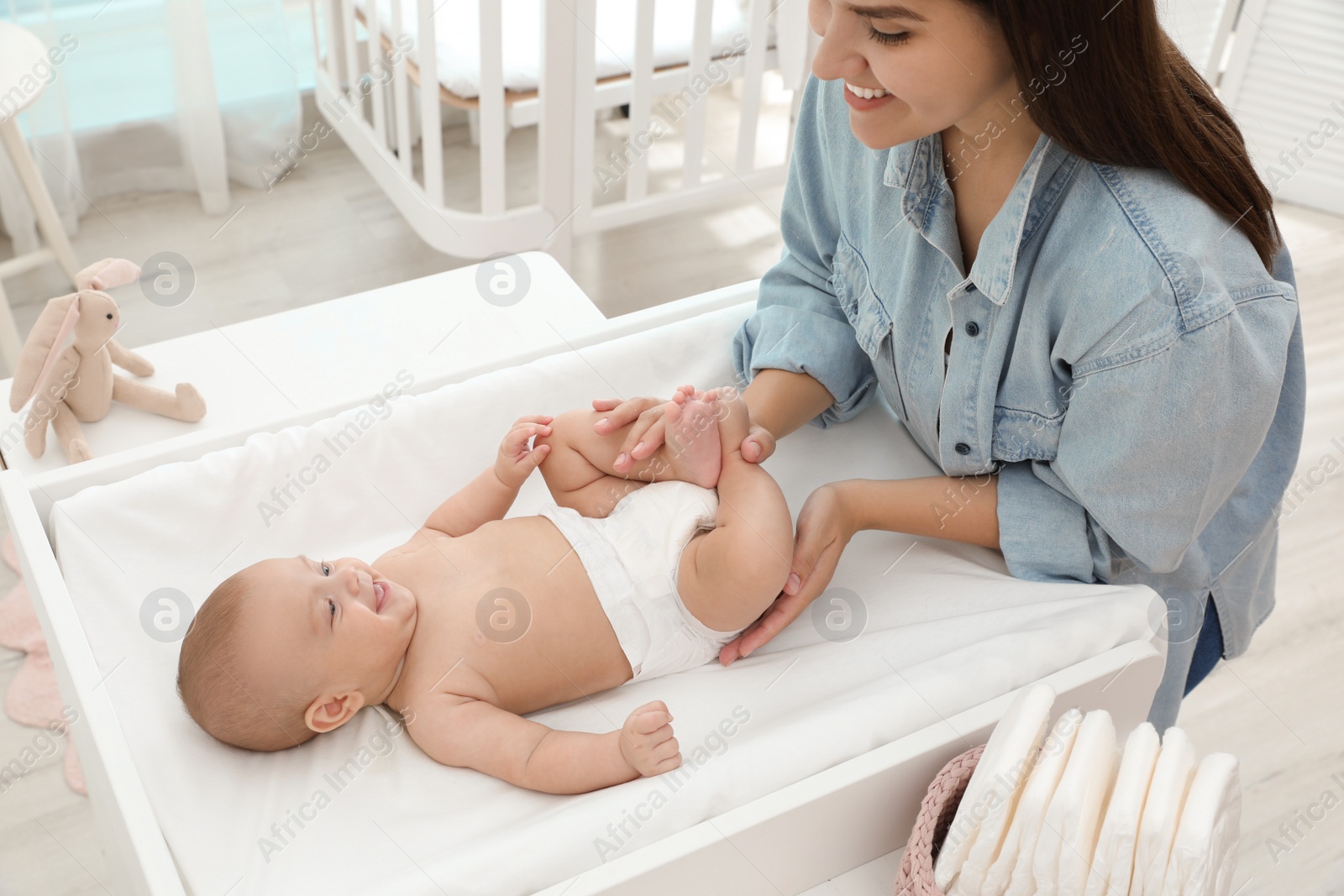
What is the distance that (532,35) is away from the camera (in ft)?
7.41

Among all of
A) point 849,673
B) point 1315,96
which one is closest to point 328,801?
point 849,673

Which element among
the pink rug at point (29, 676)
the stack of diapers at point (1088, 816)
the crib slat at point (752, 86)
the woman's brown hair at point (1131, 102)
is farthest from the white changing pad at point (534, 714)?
the crib slat at point (752, 86)

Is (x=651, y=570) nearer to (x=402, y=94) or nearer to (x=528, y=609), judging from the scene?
(x=528, y=609)

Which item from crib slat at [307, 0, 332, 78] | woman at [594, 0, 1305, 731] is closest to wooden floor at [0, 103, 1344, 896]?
crib slat at [307, 0, 332, 78]

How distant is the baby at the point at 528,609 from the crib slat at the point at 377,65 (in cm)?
127

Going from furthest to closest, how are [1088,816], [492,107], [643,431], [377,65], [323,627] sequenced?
[377,65], [492,107], [643,431], [323,627], [1088,816]

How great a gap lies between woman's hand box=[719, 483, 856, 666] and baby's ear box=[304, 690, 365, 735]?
1.22 ft

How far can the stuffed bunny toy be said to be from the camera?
52.4 inches

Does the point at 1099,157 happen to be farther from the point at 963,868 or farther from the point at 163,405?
the point at 163,405

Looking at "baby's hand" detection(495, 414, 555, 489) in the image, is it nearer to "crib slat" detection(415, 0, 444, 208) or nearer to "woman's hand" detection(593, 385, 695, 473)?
"woman's hand" detection(593, 385, 695, 473)

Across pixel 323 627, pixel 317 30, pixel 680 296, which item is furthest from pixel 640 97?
pixel 323 627

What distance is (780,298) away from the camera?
1.39 m

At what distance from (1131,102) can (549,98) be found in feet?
4.47

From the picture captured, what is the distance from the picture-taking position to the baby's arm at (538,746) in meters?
1.00
